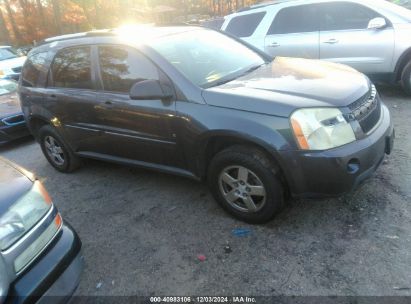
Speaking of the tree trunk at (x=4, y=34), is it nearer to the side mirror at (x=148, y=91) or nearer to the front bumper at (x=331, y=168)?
the side mirror at (x=148, y=91)

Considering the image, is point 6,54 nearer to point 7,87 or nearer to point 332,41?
point 7,87

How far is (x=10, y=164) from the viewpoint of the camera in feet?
8.66

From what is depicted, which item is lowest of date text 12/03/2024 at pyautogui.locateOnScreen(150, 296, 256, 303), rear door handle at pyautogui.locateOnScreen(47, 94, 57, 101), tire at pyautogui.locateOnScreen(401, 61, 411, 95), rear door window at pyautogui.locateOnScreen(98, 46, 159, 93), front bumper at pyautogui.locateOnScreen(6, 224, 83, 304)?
date text 12/03/2024 at pyautogui.locateOnScreen(150, 296, 256, 303)

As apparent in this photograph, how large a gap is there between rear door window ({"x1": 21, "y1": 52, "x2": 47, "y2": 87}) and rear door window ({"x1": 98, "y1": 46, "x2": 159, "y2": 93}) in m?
1.24

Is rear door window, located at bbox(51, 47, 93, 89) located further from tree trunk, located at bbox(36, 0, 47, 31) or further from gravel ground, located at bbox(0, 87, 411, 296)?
tree trunk, located at bbox(36, 0, 47, 31)

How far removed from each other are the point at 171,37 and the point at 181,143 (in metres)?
1.21

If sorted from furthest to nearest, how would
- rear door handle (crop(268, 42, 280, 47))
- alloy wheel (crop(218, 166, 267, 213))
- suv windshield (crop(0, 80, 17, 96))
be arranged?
suv windshield (crop(0, 80, 17, 96)), rear door handle (crop(268, 42, 280, 47)), alloy wheel (crop(218, 166, 267, 213))

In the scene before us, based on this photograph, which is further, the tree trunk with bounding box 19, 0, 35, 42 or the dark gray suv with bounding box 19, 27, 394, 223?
the tree trunk with bounding box 19, 0, 35, 42

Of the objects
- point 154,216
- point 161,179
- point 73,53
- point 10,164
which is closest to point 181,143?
point 154,216

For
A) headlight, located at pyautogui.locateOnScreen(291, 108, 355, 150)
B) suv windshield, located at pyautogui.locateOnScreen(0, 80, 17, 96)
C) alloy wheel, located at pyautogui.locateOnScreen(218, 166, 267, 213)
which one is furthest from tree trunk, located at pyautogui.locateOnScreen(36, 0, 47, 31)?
headlight, located at pyautogui.locateOnScreen(291, 108, 355, 150)

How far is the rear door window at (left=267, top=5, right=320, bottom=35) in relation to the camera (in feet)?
21.0

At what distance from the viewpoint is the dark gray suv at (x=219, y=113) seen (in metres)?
2.82

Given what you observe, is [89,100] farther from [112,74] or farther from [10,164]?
[10,164]

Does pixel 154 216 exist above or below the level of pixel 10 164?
below
